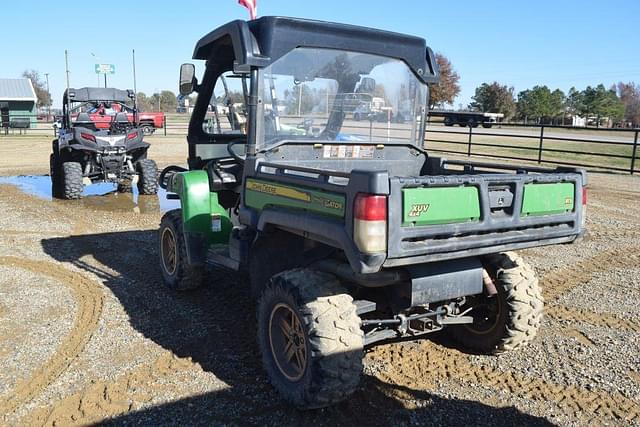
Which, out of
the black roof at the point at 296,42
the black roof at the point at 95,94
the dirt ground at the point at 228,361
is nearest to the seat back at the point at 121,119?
the black roof at the point at 95,94

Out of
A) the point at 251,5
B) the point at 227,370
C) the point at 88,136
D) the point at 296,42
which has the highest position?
the point at 251,5

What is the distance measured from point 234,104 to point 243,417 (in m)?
2.55

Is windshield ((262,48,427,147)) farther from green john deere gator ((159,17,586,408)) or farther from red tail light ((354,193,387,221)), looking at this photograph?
red tail light ((354,193,387,221))

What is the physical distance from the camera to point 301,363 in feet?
11.4

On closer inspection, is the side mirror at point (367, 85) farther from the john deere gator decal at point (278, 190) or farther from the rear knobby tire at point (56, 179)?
the rear knobby tire at point (56, 179)

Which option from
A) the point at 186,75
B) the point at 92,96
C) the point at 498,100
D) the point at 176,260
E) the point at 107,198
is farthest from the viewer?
the point at 498,100

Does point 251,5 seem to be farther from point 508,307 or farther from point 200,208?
point 508,307

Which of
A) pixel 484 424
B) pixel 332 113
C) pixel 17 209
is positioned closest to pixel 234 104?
pixel 332 113

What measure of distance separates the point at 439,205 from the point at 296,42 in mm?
1744

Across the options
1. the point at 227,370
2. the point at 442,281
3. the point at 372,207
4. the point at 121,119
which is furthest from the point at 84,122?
the point at 372,207

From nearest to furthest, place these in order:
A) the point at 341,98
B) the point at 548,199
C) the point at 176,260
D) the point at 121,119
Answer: the point at 548,199, the point at 341,98, the point at 176,260, the point at 121,119

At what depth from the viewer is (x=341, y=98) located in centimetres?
446

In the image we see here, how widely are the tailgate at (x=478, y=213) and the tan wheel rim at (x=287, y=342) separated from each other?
86cm

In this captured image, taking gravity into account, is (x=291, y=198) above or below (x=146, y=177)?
above
